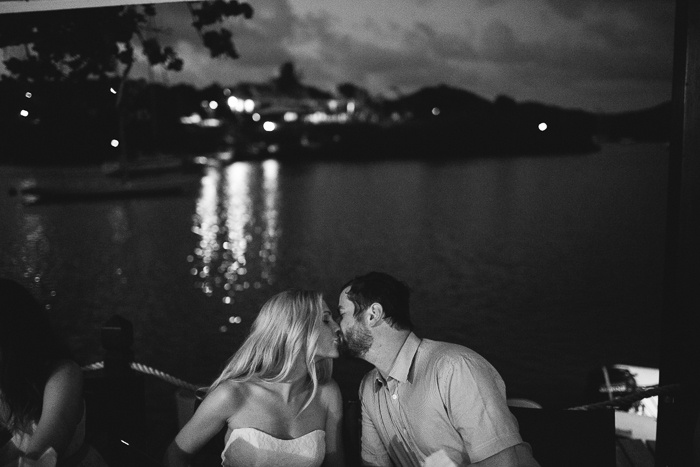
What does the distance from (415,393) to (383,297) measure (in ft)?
0.94

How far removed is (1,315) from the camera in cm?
192

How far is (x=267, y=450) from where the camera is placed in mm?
2029

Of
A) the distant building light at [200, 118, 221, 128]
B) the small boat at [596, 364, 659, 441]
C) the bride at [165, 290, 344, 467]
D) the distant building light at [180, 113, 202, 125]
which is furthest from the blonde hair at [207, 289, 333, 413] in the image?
the distant building light at [200, 118, 221, 128]

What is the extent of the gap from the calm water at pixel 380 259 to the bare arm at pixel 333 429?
41.6ft

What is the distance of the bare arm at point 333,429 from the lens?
2.14 metres

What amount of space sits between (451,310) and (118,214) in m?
18.8

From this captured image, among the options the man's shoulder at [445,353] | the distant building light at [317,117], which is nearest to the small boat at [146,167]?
the distant building light at [317,117]

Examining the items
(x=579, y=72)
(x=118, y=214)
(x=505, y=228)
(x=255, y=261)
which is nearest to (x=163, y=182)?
(x=118, y=214)

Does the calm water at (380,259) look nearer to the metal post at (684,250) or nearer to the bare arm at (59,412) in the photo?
the metal post at (684,250)

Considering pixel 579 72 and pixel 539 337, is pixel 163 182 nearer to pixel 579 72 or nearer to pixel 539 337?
pixel 539 337

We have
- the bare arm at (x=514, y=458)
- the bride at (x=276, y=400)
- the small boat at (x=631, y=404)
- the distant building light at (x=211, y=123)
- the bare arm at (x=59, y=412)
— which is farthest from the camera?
the distant building light at (x=211, y=123)

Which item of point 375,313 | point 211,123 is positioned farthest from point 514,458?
point 211,123

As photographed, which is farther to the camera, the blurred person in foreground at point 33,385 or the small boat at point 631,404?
the small boat at point 631,404

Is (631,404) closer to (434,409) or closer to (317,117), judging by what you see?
(434,409)
